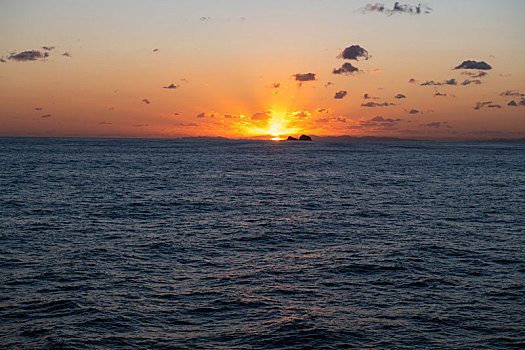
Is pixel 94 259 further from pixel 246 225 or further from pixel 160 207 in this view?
pixel 160 207

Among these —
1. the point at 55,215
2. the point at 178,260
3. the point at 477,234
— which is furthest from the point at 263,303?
the point at 55,215

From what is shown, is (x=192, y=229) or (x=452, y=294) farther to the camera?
(x=192, y=229)

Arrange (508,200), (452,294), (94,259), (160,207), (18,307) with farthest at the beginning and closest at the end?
1. (508,200)
2. (160,207)
3. (94,259)
4. (452,294)
5. (18,307)

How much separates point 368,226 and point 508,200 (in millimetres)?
24321

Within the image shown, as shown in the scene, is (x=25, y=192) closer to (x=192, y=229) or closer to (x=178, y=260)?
(x=192, y=229)

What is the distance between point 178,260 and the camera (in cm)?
2523

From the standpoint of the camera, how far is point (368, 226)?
35.4m

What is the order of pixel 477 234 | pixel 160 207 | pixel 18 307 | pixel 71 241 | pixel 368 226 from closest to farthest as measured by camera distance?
pixel 18 307
pixel 71 241
pixel 477 234
pixel 368 226
pixel 160 207

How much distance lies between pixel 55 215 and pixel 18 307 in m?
21.8

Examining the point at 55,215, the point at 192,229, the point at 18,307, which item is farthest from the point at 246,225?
the point at 18,307

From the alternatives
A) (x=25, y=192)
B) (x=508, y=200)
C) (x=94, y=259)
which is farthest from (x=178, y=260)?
(x=508, y=200)

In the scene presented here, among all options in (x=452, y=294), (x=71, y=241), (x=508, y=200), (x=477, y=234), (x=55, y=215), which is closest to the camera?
(x=452, y=294)

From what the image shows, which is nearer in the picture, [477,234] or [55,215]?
[477,234]

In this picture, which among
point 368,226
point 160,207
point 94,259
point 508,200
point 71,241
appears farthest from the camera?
point 508,200
